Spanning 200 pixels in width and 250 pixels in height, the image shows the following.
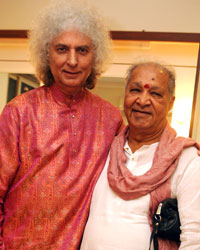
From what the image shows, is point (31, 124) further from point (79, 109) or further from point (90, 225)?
point (90, 225)

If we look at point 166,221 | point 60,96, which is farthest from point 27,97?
point 166,221

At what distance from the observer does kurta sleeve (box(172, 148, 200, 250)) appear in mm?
1103

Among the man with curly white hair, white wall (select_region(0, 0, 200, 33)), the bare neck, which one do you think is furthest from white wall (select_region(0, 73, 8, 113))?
the bare neck

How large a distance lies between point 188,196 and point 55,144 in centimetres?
66

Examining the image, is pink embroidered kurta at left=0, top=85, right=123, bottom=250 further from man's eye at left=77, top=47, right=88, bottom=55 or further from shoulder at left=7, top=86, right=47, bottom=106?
man's eye at left=77, top=47, right=88, bottom=55

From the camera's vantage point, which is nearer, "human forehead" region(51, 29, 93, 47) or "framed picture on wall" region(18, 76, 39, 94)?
"human forehead" region(51, 29, 93, 47)

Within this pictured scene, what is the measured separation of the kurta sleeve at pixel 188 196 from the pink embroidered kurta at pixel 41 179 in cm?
44

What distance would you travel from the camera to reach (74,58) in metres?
1.38

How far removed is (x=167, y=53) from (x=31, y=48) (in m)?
1.27

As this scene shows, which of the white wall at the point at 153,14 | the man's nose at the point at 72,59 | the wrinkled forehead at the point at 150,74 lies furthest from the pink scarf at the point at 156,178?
the white wall at the point at 153,14

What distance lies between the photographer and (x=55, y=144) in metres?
1.38

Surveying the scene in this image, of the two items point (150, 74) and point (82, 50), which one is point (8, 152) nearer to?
point (82, 50)

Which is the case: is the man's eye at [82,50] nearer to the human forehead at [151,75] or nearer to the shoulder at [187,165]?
the human forehead at [151,75]

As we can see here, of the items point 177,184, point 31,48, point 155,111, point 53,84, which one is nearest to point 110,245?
point 177,184
